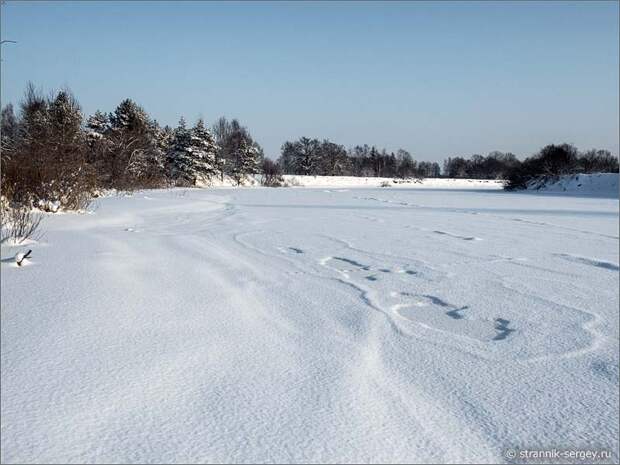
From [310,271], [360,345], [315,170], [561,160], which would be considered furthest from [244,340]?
[315,170]

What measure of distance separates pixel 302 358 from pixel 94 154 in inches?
702

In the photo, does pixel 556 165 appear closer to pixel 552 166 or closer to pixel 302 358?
pixel 552 166

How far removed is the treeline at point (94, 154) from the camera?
26.2ft

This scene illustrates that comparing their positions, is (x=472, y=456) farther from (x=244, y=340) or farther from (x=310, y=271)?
(x=310, y=271)

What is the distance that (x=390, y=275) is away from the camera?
3.53 metres

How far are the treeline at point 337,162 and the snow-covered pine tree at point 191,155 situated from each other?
26311 millimetres

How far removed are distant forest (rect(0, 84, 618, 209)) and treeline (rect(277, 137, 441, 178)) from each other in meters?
0.15

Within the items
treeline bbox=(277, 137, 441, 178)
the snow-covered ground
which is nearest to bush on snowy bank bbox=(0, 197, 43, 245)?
the snow-covered ground

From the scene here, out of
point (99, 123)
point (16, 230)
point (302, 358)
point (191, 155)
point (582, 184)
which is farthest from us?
point (191, 155)

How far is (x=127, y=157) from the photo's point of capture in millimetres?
23266

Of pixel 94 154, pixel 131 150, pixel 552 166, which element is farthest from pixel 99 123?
pixel 552 166

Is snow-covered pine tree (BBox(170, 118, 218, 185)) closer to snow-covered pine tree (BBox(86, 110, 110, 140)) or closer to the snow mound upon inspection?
snow-covered pine tree (BBox(86, 110, 110, 140))

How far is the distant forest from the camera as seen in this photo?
816cm

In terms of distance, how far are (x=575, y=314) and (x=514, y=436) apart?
1462 mm
